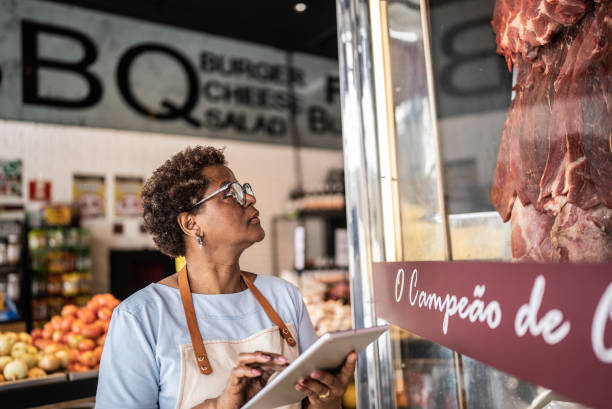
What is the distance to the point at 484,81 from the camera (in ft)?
6.31

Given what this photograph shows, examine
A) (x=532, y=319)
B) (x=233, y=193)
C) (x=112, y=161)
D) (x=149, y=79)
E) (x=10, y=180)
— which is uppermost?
(x=149, y=79)

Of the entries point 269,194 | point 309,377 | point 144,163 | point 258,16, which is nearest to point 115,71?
point 144,163

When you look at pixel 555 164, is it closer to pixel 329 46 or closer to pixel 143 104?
pixel 143 104

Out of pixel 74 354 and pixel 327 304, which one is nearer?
pixel 74 354

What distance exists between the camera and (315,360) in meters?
1.15

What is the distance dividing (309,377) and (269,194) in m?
6.11

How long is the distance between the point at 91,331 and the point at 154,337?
182cm

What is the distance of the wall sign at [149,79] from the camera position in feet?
17.8

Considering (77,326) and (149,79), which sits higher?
(149,79)

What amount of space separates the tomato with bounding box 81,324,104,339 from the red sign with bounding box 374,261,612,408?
2329 mm

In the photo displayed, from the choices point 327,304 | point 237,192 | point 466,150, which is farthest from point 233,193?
point 327,304

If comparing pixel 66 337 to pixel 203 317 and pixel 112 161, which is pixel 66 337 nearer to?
pixel 203 317

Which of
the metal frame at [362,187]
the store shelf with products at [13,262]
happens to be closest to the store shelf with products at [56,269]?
the store shelf with products at [13,262]

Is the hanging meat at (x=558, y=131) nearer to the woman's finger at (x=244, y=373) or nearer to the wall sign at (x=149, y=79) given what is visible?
the woman's finger at (x=244, y=373)
